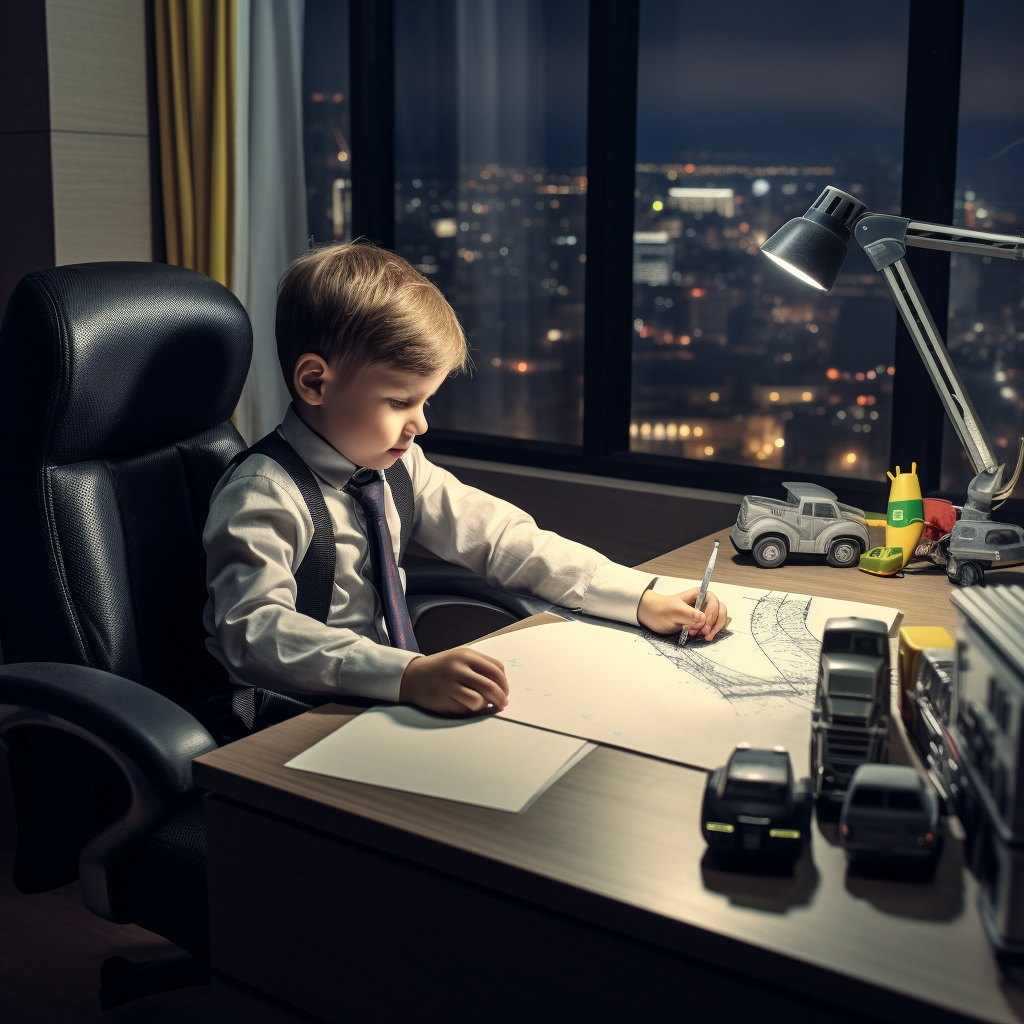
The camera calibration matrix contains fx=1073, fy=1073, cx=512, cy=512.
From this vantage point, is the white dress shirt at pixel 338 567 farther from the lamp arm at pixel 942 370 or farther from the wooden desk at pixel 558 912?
the lamp arm at pixel 942 370

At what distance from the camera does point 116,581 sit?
4.16 feet

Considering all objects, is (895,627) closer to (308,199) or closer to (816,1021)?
(816,1021)

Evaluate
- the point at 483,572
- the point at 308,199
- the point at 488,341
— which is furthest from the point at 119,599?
the point at 308,199

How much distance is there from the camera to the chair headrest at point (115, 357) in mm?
1206

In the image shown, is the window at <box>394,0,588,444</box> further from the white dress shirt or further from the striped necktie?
the striped necktie

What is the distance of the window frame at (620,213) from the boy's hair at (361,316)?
968 millimetres

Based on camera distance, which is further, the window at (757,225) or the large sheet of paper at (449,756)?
the window at (757,225)

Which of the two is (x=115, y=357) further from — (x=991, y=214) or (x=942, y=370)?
(x=991, y=214)

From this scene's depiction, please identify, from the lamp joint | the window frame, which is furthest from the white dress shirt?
the window frame

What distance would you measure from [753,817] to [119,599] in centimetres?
84

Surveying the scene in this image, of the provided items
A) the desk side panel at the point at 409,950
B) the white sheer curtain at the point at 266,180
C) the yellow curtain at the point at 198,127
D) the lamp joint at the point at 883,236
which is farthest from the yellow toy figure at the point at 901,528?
the yellow curtain at the point at 198,127

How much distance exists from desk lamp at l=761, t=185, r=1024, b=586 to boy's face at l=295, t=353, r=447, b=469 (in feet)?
1.65

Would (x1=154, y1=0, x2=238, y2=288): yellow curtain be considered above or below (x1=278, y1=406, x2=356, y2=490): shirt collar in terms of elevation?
above

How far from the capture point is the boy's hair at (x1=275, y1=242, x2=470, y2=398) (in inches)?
49.9
